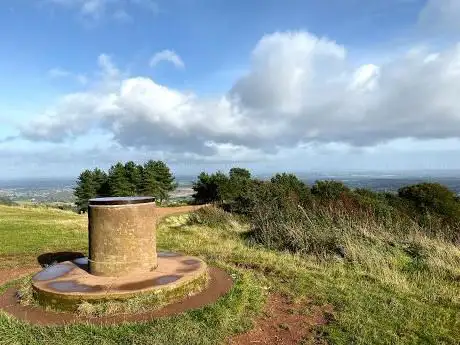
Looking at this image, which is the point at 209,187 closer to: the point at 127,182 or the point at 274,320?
the point at 127,182

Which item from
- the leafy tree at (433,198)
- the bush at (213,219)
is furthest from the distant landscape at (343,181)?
the bush at (213,219)

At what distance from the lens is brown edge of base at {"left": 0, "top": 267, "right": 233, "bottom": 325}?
5.20m

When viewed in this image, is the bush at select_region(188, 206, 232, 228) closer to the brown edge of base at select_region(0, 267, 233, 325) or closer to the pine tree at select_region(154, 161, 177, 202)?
the brown edge of base at select_region(0, 267, 233, 325)

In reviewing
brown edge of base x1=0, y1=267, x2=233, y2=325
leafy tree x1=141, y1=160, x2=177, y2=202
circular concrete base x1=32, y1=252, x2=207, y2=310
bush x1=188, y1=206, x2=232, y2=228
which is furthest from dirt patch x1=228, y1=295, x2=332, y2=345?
leafy tree x1=141, y1=160, x2=177, y2=202

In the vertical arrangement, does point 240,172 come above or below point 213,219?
above

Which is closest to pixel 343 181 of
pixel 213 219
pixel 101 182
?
pixel 213 219

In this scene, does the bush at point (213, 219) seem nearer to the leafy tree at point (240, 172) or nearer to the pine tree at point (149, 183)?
the leafy tree at point (240, 172)

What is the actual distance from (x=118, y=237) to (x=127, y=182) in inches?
1445

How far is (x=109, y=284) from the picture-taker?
6.02 m

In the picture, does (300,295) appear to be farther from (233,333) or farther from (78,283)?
(78,283)

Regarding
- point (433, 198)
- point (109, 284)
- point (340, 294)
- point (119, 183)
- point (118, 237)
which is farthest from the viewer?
point (119, 183)

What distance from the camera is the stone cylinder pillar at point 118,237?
255 inches

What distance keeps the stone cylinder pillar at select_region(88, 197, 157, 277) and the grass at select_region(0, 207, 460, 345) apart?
152cm

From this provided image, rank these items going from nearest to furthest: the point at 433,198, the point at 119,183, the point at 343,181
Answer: the point at 433,198 → the point at 343,181 → the point at 119,183
